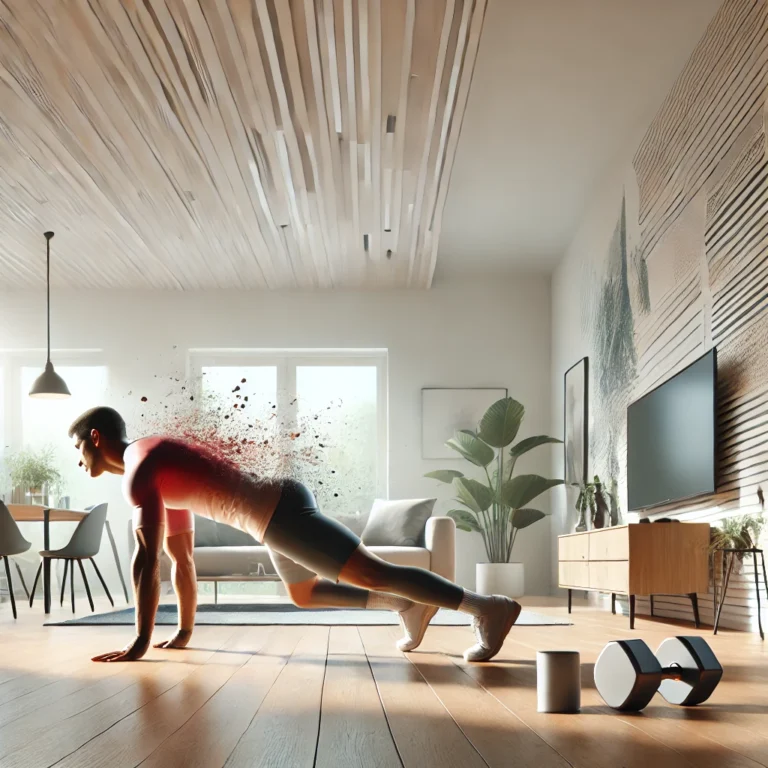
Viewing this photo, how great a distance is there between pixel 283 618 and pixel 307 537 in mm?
2661

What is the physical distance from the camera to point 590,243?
7.42 metres

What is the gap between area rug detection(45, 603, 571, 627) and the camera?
16.0ft

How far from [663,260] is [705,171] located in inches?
29.3

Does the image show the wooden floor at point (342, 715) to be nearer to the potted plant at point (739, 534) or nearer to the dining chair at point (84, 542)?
the potted plant at point (739, 534)

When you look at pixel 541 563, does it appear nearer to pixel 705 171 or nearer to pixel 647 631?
pixel 647 631

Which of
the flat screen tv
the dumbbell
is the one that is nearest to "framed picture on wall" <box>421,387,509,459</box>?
the flat screen tv

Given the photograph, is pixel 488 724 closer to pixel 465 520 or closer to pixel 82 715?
pixel 82 715

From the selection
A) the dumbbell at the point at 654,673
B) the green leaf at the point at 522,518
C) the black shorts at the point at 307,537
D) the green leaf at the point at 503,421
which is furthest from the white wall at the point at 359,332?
the dumbbell at the point at 654,673

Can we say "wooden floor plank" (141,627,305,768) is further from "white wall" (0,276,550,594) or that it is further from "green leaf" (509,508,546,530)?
"white wall" (0,276,550,594)

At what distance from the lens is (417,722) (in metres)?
1.95

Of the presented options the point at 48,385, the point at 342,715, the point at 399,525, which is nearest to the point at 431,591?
the point at 342,715

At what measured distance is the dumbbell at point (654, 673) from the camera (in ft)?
6.46

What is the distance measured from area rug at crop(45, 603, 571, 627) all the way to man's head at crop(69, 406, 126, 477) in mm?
1830

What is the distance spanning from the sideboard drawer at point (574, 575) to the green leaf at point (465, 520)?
57.6 inches
